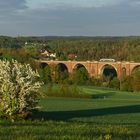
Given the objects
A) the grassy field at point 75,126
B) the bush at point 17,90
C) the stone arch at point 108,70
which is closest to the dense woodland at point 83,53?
the stone arch at point 108,70

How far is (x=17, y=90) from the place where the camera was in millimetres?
18438

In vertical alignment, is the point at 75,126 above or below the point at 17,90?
below

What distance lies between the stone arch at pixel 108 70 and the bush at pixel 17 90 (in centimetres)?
9227

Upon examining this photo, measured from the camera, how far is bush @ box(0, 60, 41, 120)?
1789cm

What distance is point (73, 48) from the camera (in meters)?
175

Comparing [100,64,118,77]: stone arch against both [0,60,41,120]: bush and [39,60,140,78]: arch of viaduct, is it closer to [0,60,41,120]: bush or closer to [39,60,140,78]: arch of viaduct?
[39,60,140,78]: arch of viaduct

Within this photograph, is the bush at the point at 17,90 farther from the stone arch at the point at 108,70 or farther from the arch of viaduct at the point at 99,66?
the stone arch at the point at 108,70

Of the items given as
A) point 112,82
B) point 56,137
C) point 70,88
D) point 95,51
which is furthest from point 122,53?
point 56,137

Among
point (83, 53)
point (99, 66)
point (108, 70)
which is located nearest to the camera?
point (99, 66)

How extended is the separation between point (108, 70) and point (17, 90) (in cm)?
10599

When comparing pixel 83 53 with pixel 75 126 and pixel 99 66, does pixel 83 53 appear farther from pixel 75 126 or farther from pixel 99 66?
pixel 75 126

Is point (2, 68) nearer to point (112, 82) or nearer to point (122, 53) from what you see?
point (112, 82)

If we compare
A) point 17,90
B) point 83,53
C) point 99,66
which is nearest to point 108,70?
point 99,66

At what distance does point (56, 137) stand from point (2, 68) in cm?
1189
